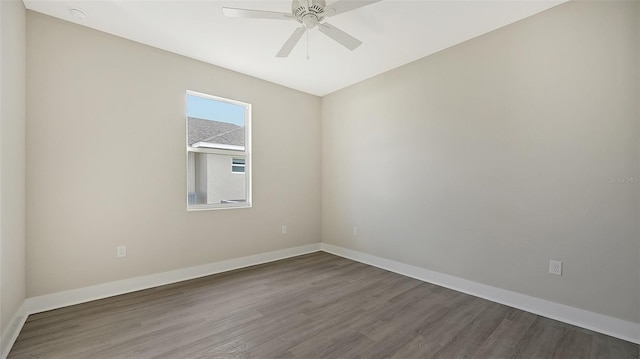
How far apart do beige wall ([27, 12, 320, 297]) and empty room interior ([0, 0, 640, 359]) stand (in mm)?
18

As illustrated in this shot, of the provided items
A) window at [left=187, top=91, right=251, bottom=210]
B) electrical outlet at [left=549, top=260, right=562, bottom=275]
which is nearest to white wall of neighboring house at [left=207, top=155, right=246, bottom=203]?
window at [left=187, top=91, right=251, bottom=210]

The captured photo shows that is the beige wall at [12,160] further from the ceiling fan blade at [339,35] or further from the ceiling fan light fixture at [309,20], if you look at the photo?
the ceiling fan blade at [339,35]

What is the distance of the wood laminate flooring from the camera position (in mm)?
1863

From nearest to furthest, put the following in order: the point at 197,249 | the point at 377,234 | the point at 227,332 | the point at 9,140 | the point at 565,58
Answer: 1. the point at 9,140
2. the point at 227,332
3. the point at 565,58
4. the point at 197,249
5. the point at 377,234

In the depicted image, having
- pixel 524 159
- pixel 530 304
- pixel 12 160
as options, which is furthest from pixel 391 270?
pixel 12 160

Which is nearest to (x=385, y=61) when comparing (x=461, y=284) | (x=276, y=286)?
(x=461, y=284)

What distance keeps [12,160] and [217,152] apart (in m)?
1.84

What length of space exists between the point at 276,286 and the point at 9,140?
8.35ft

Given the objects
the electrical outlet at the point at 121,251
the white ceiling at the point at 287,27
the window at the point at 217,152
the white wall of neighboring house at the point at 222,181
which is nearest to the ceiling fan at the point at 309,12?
the white ceiling at the point at 287,27

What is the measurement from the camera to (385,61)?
3.38 meters

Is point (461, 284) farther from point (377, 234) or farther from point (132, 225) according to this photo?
point (132, 225)

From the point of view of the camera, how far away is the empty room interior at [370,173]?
6.63 ft

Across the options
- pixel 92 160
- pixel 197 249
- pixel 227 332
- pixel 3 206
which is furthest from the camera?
pixel 197 249

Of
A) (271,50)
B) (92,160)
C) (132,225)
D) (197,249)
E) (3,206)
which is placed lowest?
(197,249)
